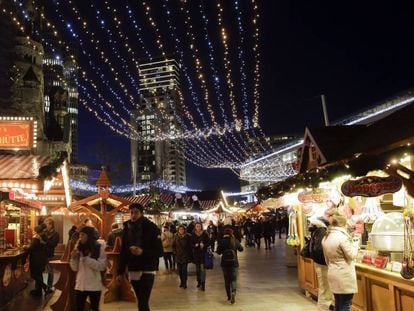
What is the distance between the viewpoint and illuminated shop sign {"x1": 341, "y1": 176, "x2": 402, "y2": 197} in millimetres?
6144

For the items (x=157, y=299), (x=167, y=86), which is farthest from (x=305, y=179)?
(x=167, y=86)

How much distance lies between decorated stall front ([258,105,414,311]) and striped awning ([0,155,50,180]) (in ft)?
16.1

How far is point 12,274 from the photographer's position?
10.7 metres

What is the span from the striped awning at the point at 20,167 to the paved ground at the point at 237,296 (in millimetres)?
3092

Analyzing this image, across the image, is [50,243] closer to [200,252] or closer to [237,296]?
[200,252]

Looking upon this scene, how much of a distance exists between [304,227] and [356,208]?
297 cm

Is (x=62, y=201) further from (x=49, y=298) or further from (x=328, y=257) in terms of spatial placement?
(x=328, y=257)

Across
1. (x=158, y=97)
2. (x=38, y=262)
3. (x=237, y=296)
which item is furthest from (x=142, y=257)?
(x=158, y=97)

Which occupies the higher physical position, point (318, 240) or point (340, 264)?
point (318, 240)

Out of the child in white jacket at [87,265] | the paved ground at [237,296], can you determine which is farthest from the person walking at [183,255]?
the child in white jacket at [87,265]

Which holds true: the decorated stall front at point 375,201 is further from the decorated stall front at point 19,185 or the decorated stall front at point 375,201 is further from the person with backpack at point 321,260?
the decorated stall front at point 19,185

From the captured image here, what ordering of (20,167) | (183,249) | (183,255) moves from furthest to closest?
(183,249) < (183,255) < (20,167)

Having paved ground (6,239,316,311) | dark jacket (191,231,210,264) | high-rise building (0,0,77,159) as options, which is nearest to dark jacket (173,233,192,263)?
dark jacket (191,231,210,264)

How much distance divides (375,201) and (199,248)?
5.41m
